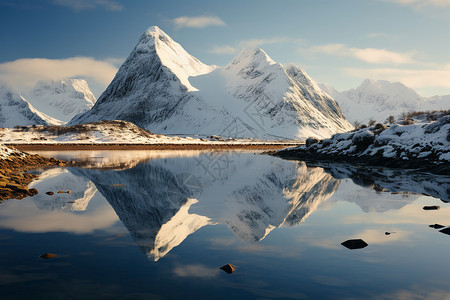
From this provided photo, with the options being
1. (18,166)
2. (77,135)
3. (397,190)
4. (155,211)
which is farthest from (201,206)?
(77,135)

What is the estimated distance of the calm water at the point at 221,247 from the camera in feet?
17.8

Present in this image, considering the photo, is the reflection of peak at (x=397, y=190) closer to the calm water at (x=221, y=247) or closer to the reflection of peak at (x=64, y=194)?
the calm water at (x=221, y=247)

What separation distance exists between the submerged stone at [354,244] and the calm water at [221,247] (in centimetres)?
13

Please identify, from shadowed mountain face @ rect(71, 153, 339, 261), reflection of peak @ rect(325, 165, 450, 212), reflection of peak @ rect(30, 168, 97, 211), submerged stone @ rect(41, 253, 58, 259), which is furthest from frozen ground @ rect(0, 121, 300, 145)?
submerged stone @ rect(41, 253, 58, 259)

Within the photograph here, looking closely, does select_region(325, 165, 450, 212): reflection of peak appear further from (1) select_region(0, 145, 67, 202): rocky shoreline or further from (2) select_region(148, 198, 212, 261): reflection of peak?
(1) select_region(0, 145, 67, 202): rocky shoreline

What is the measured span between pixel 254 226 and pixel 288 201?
13.7 ft

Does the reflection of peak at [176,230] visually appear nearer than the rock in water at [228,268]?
No

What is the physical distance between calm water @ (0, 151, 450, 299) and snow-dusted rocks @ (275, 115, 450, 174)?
13101 mm

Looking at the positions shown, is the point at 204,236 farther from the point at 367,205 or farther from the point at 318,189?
the point at 318,189

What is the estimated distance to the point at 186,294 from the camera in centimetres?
521

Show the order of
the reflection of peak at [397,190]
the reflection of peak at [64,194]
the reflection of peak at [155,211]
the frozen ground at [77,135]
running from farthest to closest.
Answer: the frozen ground at [77,135]
the reflection of peak at [397,190]
the reflection of peak at [64,194]
the reflection of peak at [155,211]

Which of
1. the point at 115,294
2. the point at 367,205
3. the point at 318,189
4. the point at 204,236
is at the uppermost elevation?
the point at 318,189

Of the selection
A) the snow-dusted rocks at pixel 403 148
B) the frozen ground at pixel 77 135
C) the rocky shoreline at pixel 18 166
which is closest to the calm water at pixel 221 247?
the rocky shoreline at pixel 18 166

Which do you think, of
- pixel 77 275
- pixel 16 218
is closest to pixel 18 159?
pixel 16 218
